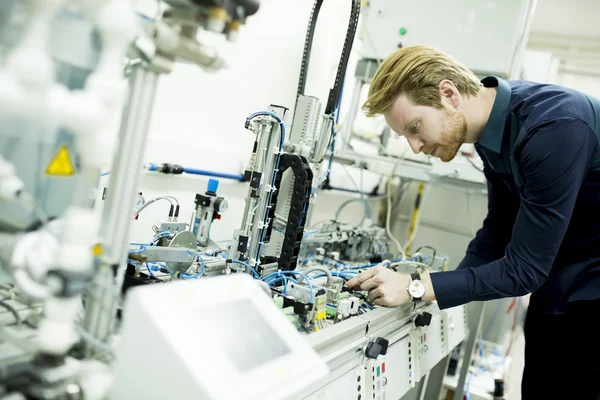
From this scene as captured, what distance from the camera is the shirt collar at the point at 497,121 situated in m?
1.41

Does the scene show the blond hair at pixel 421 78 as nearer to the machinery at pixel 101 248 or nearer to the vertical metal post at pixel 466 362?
the machinery at pixel 101 248

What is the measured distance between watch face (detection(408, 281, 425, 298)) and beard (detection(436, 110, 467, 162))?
44 centimetres

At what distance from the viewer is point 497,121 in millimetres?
1417

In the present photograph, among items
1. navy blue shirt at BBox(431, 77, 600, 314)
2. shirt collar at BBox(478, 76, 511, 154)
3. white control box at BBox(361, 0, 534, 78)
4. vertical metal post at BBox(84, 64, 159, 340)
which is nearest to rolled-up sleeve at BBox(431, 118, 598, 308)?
navy blue shirt at BBox(431, 77, 600, 314)

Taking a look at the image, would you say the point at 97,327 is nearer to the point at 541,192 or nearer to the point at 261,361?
the point at 261,361

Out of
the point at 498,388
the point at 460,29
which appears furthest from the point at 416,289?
the point at 460,29

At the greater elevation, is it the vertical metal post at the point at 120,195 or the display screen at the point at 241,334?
the vertical metal post at the point at 120,195

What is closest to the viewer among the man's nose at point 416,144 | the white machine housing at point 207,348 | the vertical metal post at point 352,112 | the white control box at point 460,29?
the white machine housing at point 207,348

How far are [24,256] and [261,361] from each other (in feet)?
1.26

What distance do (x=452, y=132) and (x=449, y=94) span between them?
0.12 meters

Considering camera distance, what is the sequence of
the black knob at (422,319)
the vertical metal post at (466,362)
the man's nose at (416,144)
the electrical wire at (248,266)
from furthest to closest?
the vertical metal post at (466,362)
the black knob at (422,319)
the man's nose at (416,144)
the electrical wire at (248,266)

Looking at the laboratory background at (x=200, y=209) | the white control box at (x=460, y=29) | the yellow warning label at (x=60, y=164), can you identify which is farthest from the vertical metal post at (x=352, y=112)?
the yellow warning label at (x=60, y=164)

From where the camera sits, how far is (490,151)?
1.50m

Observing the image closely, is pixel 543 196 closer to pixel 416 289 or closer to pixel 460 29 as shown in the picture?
pixel 416 289
